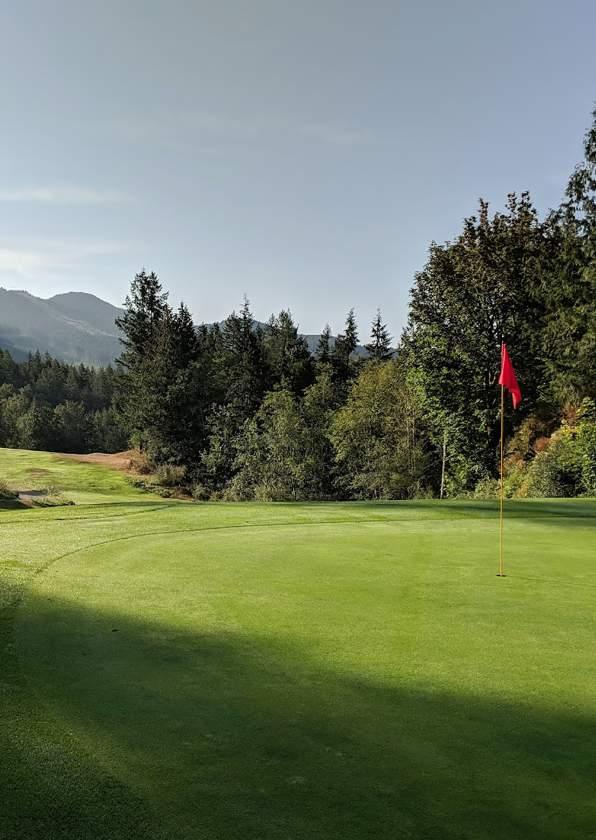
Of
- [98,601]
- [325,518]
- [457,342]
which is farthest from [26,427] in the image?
[98,601]

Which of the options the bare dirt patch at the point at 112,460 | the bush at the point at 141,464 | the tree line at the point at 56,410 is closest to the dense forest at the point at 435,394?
the bush at the point at 141,464

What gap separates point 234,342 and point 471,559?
5760cm

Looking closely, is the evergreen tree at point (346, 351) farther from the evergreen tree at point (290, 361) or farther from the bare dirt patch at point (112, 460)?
the bare dirt patch at point (112, 460)

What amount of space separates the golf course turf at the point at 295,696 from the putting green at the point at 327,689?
0.5 inches

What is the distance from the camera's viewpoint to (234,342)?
6394 cm

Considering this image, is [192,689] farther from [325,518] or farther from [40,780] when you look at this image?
[325,518]

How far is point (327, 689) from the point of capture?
376 centimetres

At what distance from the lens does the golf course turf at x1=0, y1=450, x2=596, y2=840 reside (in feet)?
8.31

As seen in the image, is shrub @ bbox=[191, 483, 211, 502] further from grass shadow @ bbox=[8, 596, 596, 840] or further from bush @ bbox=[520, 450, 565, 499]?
grass shadow @ bbox=[8, 596, 596, 840]

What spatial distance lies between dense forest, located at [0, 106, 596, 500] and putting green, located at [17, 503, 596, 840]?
Answer: 19770mm

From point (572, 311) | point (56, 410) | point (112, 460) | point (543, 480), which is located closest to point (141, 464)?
point (112, 460)

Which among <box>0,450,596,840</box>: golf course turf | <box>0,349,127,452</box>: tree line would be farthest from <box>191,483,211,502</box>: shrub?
<box>0,450,596,840</box>: golf course turf

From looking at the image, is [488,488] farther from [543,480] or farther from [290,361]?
[290,361]

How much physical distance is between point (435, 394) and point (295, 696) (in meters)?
27.5
